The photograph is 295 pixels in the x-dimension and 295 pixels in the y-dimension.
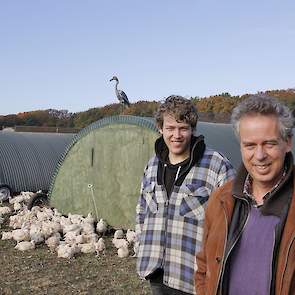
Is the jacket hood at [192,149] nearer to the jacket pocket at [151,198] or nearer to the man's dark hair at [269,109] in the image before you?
the jacket pocket at [151,198]

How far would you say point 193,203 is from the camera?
3.47 m

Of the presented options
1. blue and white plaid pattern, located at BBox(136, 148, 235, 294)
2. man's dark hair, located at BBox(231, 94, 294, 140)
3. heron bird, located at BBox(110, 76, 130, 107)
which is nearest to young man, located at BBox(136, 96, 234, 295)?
blue and white plaid pattern, located at BBox(136, 148, 235, 294)

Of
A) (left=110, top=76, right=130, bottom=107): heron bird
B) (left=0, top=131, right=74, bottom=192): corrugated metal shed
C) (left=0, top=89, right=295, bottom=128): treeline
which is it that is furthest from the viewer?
(left=0, top=89, right=295, bottom=128): treeline

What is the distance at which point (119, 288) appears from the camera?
22.4 ft

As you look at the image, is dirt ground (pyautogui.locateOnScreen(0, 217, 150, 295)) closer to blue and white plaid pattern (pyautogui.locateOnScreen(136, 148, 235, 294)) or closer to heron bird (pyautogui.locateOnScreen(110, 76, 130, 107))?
blue and white plaid pattern (pyautogui.locateOnScreen(136, 148, 235, 294))

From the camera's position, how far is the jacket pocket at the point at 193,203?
3.47m

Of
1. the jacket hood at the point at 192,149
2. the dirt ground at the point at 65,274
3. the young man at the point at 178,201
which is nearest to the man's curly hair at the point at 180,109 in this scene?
the young man at the point at 178,201

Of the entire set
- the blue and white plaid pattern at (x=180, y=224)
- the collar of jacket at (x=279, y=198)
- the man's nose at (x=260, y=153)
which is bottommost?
the blue and white plaid pattern at (x=180, y=224)

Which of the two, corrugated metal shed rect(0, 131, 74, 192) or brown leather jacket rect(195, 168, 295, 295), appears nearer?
brown leather jacket rect(195, 168, 295, 295)

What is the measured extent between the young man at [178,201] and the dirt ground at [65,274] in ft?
10.6

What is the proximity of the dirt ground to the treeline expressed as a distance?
1032cm

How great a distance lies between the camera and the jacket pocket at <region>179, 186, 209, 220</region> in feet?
11.4

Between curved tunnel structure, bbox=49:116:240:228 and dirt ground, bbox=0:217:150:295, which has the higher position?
curved tunnel structure, bbox=49:116:240:228

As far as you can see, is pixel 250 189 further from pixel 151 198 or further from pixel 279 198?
pixel 151 198
